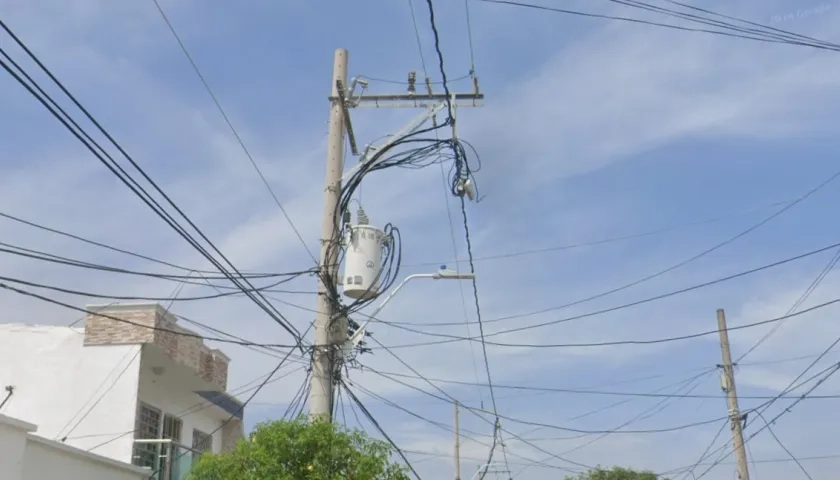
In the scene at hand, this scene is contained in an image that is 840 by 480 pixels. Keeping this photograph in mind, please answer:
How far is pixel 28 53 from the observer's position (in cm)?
713

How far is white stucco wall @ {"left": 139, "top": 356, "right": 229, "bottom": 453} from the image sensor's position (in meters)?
18.8

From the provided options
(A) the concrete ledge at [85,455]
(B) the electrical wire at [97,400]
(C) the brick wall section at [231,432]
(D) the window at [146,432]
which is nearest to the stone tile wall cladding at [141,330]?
(B) the electrical wire at [97,400]

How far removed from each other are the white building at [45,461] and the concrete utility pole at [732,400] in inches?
560

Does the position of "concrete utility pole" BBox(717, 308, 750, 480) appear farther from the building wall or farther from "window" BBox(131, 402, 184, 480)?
the building wall

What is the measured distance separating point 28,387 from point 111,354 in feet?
5.59

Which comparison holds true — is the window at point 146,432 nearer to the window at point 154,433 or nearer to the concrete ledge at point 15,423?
the window at point 154,433

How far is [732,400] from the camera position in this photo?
23672 mm

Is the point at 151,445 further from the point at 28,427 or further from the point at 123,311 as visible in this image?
the point at 28,427

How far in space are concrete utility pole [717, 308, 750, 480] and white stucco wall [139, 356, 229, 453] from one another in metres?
13.1

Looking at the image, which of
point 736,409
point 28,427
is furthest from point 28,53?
point 736,409

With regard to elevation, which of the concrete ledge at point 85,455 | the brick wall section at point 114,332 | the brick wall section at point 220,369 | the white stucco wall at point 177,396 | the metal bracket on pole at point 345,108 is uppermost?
the metal bracket on pole at point 345,108

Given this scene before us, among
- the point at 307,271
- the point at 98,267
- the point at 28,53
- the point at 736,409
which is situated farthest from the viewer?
the point at 736,409

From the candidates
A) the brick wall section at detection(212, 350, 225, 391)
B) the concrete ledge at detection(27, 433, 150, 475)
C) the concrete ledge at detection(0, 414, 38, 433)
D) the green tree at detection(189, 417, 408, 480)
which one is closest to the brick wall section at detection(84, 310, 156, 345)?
the concrete ledge at detection(27, 433, 150, 475)

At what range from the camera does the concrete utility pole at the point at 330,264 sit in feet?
41.6
